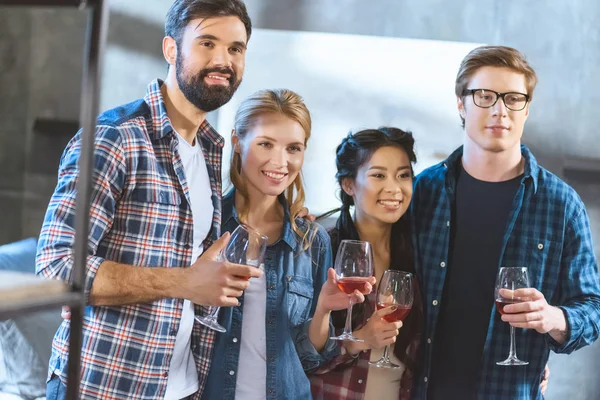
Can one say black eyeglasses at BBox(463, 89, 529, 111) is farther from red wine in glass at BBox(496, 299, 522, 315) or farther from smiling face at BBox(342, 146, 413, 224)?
red wine in glass at BBox(496, 299, 522, 315)

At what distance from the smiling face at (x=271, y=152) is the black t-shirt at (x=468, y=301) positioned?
0.64 m

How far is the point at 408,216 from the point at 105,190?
1.20 metres

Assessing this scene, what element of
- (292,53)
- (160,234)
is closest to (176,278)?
(160,234)

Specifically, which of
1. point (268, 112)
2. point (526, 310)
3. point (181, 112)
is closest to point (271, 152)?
point (268, 112)

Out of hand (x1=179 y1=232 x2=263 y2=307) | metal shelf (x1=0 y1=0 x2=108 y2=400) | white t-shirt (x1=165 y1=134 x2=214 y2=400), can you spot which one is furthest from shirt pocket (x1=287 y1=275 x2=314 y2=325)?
metal shelf (x1=0 y1=0 x2=108 y2=400)

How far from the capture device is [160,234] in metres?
2.12

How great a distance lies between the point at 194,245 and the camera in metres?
2.23

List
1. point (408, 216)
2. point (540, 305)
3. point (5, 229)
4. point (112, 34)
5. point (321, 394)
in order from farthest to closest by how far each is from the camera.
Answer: point (5, 229), point (112, 34), point (408, 216), point (321, 394), point (540, 305)

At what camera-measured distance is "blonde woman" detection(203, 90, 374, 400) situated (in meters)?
2.35

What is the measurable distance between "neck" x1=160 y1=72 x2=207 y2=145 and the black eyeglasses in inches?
38.7

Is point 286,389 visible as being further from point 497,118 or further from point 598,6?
point 598,6

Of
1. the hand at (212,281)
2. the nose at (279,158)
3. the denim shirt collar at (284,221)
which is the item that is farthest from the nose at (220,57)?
the hand at (212,281)

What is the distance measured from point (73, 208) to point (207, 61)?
2.03 feet

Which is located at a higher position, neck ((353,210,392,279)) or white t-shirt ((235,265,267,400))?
neck ((353,210,392,279))
